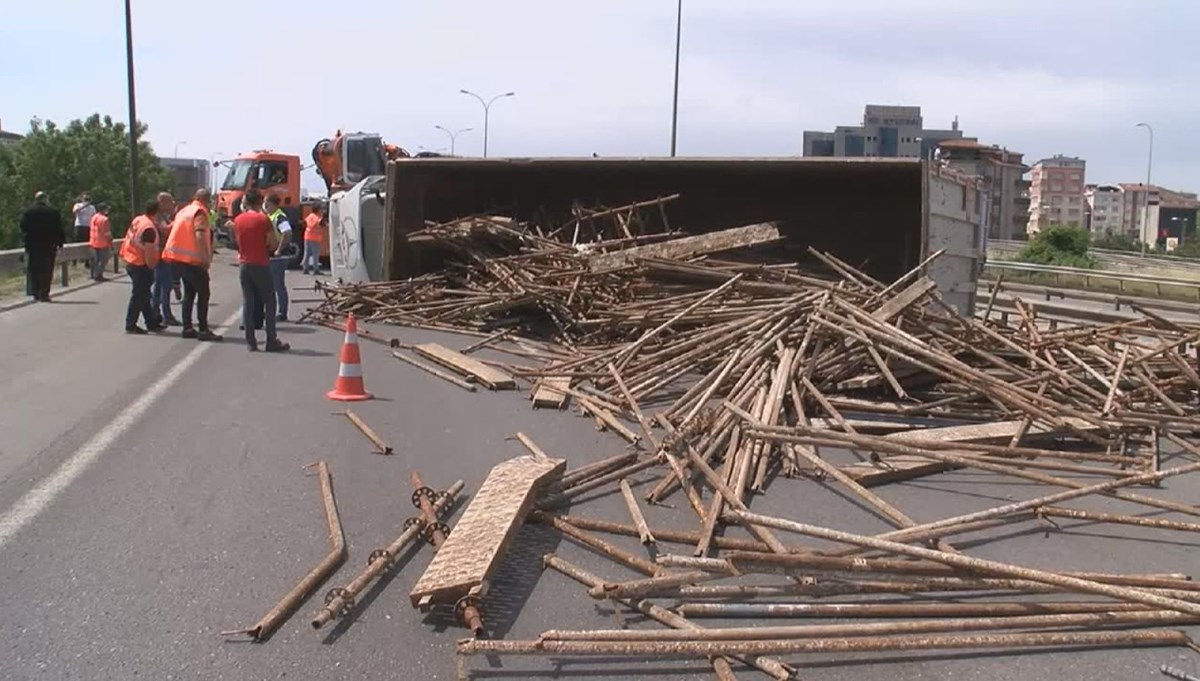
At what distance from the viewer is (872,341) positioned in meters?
9.19

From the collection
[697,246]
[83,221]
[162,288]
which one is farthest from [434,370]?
[83,221]

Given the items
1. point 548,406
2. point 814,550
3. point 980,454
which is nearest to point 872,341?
point 980,454

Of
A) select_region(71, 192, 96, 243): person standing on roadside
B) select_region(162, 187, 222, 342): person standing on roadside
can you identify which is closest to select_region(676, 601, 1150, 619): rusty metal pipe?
select_region(162, 187, 222, 342): person standing on roadside

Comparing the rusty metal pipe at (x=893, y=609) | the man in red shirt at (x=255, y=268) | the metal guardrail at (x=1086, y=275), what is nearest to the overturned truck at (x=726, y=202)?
the man in red shirt at (x=255, y=268)

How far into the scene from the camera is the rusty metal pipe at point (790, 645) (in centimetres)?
429

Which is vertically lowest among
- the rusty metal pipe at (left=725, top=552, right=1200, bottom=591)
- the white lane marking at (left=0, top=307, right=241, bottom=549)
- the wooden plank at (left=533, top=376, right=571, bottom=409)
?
the white lane marking at (left=0, top=307, right=241, bottom=549)

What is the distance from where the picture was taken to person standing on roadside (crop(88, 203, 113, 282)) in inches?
856

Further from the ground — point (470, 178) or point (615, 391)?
point (470, 178)

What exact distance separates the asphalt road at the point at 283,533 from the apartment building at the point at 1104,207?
183916 mm

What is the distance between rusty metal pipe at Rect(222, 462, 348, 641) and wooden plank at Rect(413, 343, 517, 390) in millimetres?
4154

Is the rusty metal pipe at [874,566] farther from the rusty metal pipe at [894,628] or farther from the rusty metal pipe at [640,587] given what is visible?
the rusty metal pipe at [894,628]

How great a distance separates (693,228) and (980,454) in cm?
901

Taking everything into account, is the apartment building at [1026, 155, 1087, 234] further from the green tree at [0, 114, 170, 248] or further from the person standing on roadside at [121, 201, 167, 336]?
the person standing on roadside at [121, 201, 167, 336]

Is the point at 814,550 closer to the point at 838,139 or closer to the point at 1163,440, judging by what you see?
the point at 1163,440
